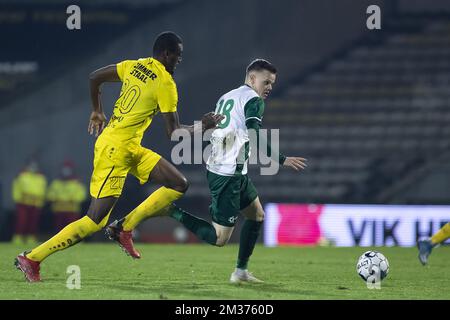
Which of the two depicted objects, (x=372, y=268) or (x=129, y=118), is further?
(x=372, y=268)

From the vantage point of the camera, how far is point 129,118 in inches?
337

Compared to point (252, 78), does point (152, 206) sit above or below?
below

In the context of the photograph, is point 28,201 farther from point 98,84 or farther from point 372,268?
point 372,268

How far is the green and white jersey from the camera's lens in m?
8.68

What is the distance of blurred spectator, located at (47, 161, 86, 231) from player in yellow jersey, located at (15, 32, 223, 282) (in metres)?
10.5

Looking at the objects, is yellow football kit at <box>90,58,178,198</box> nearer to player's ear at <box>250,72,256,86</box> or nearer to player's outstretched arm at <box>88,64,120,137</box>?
player's outstretched arm at <box>88,64,120,137</box>

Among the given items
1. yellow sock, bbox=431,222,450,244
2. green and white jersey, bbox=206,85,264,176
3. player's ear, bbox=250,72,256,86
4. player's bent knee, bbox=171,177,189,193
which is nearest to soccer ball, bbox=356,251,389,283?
green and white jersey, bbox=206,85,264,176

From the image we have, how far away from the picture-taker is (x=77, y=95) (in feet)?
73.8

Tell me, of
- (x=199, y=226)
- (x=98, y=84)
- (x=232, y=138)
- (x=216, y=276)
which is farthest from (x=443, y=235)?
(x=98, y=84)

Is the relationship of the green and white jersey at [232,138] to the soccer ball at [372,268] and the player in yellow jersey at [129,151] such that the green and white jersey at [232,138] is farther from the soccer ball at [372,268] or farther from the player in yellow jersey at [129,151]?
the soccer ball at [372,268]

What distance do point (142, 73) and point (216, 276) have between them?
2.40m

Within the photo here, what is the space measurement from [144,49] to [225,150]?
1423 centimetres

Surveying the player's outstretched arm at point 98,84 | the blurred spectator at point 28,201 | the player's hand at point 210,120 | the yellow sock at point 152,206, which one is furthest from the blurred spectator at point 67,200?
the player's hand at point 210,120

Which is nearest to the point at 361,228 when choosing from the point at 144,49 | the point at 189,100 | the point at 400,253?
the point at 400,253
